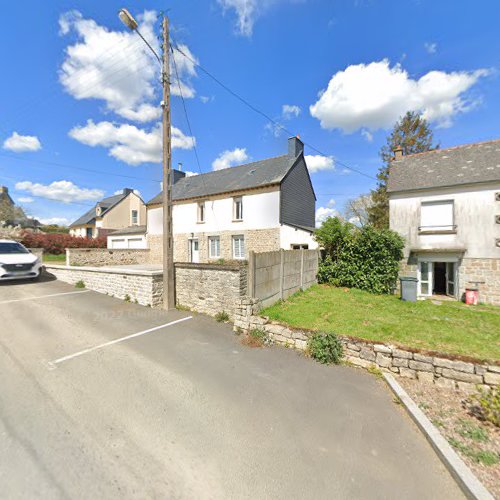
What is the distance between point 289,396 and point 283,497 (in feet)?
5.33

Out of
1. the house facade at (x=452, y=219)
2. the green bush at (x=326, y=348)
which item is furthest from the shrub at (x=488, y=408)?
the house facade at (x=452, y=219)

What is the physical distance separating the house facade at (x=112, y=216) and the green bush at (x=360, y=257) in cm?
2773

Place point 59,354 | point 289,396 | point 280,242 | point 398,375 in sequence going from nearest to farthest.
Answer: point 289,396
point 398,375
point 59,354
point 280,242

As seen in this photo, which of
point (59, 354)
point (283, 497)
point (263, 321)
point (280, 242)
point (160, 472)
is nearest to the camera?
point (283, 497)

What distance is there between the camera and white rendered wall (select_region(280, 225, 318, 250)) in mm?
14797

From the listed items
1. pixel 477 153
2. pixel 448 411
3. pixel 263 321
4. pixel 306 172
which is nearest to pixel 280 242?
pixel 306 172

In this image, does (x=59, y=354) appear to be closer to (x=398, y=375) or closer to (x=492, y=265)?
(x=398, y=375)

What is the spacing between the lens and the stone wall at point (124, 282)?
28.1 feet

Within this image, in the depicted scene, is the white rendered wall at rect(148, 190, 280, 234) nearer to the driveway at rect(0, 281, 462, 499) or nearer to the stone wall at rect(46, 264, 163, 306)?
the stone wall at rect(46, 264, 163, 306)

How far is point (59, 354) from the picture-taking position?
4.86m

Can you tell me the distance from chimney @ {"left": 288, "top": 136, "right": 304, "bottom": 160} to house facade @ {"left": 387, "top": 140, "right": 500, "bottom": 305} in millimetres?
6574

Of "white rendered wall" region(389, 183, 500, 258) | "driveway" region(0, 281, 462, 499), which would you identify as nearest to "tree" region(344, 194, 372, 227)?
"white rendered wall" region(389, 183, 500, 258)

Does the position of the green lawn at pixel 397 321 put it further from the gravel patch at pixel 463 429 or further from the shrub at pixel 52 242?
the shrub at pixel 52 242

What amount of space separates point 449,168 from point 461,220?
2675 millimetres
